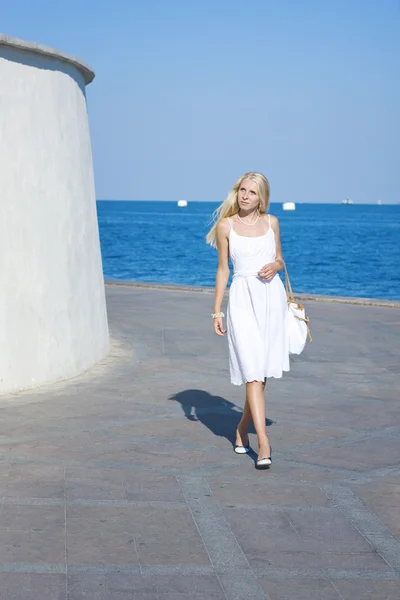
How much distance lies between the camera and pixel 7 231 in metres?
8.02

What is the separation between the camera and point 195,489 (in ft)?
18.0

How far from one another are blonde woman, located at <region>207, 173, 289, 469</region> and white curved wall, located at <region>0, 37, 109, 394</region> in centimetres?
256

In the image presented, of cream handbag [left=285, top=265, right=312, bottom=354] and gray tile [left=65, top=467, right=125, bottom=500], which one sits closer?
gray tile [left=65, top=467, right=125, bottom=500]

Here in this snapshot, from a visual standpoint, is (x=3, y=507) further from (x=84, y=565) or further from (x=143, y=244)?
(x=143, y=244)

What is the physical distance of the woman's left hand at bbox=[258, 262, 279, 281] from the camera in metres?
6.00

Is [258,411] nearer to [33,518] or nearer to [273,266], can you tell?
[273,266]

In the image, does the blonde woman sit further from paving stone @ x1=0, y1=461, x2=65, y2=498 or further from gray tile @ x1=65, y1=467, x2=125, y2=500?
paving stone @ x1=0, y1=461, x2=65, y2=498

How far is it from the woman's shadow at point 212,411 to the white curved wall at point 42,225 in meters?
1.31

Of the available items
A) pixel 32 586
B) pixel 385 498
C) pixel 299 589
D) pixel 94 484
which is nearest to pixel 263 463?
pixel 385 498

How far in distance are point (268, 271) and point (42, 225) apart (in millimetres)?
3076

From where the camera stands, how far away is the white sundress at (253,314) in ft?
19.8

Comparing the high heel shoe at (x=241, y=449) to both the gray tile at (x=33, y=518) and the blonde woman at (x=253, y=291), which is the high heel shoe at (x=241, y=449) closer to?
the blonde woman at (x=253, y=291)

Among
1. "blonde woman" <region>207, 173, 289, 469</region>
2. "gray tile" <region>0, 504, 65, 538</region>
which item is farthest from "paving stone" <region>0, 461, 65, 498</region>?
"blonde woman" <region>207, 173, 289, 469</region>

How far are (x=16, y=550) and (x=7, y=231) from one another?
13.3 ft
